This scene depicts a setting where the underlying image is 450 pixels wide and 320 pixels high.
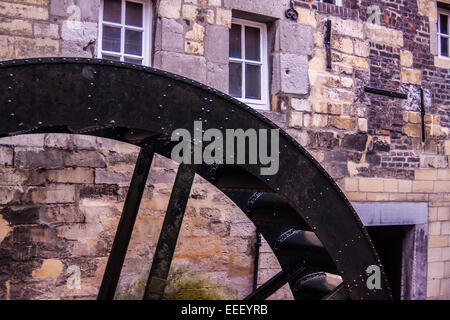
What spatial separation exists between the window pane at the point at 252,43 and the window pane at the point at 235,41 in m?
0.09

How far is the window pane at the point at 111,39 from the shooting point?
15.2ft

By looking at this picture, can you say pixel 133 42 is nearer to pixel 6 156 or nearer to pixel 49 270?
pixel 6 156

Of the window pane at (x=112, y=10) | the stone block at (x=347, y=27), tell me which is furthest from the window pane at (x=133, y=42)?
the stone block at (x=347, y=27)

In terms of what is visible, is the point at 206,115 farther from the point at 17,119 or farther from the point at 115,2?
the point at 115,2

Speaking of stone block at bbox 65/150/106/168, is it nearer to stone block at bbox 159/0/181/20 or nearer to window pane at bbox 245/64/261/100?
stone block at bbox 159/0/181/20

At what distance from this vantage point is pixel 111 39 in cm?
466

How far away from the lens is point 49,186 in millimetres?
4156

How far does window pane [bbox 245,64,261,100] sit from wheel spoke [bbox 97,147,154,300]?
2815mm

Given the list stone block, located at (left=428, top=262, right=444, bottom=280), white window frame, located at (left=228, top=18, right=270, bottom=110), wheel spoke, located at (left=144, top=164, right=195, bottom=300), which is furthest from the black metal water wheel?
stone block, located at (left=428, top=262, right=444, bottom=280)

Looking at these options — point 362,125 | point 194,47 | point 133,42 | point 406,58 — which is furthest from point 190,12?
point 406,58

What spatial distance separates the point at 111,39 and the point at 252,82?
1.62 metres

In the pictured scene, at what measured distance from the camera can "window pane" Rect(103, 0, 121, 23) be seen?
4.66 metres

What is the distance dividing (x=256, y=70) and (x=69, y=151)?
7.53 feet

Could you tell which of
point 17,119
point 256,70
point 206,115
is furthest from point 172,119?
point 256,70
